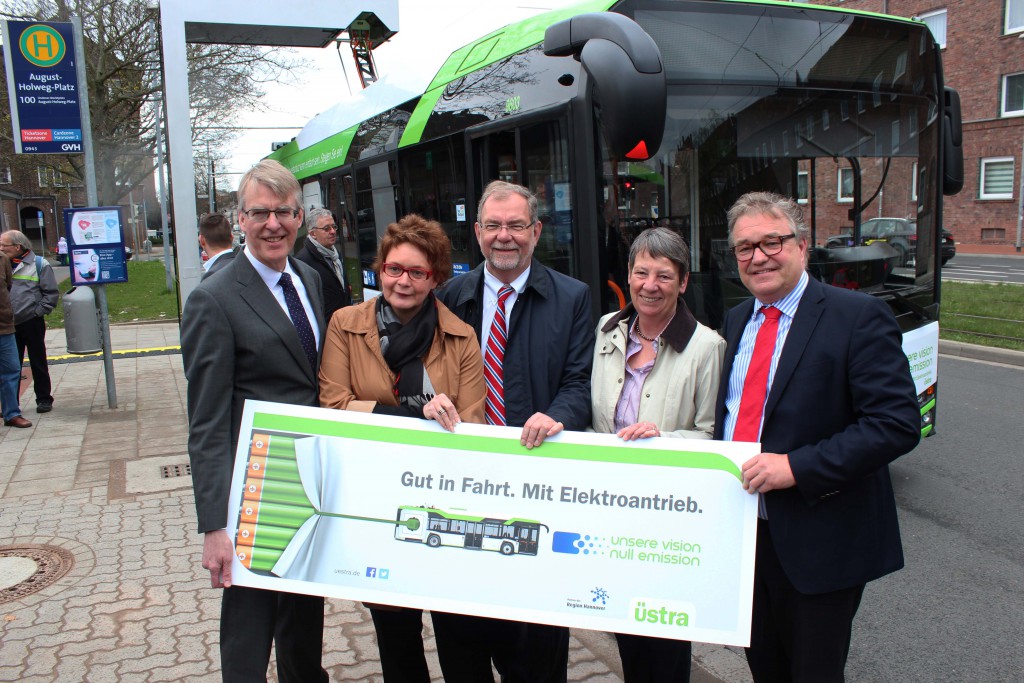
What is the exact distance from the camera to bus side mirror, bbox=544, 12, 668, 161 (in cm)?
365

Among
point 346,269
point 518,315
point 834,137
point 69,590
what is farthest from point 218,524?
point 346,269

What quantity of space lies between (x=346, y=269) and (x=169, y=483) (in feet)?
11.9

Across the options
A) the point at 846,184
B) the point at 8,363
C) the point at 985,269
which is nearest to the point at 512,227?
the point at 846,184

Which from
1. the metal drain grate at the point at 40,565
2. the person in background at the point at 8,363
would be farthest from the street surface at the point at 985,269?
the metal drain grate at the point at 40,565

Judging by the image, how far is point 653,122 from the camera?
3.70 meters

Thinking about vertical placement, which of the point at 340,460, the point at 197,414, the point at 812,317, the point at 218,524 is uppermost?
the point at 812,317

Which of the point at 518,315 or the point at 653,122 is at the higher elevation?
the point at 653,122

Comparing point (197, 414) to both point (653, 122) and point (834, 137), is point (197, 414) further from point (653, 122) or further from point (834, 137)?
point (834, 137)

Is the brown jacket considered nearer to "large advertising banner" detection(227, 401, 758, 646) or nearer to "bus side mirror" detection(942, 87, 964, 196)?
"large advertising banner" detection(227, 401, 758, 646)

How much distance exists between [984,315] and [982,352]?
9.59ft

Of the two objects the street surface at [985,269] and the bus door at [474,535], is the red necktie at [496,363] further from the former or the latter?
the street surface at [985,269]

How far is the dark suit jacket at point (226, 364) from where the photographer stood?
2490 millimetres

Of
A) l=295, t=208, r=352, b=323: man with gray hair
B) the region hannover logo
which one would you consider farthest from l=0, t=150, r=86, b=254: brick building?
l=295, t=208, r=352, b=323: man with gray hair

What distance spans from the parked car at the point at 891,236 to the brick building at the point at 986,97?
30.4 metres
